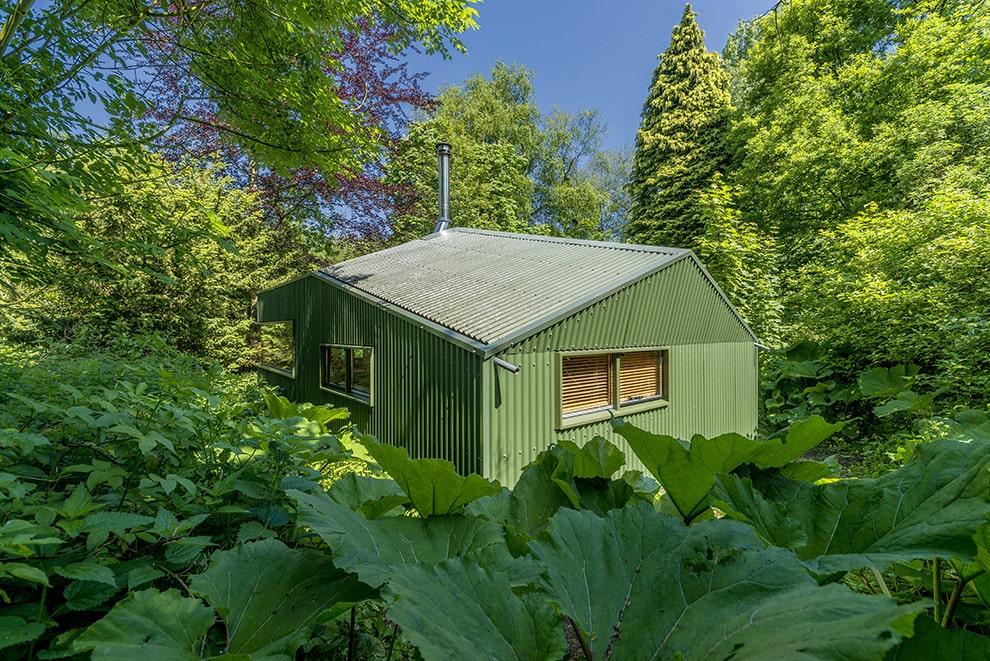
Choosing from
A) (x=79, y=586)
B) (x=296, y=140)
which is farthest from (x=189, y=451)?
(x=296, y=140)

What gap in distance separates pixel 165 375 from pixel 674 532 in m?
1.82

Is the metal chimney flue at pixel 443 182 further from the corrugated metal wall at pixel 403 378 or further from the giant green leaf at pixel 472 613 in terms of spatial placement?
the giant green leaf at pixel 472 613

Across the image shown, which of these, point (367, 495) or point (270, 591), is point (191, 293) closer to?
point (367, 495)

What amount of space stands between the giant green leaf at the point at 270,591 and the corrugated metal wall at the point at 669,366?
143 inches

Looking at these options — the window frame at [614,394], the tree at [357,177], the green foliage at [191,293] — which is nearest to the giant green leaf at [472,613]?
the window frame at [614,394]

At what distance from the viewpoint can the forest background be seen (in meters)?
3.08

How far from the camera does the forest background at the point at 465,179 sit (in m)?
3.08

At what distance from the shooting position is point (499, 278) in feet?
21.1

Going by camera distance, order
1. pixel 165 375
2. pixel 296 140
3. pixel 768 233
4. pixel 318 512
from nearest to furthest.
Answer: pixel 318 512 < pixel 165 375 < pixel 296 140 < pixel 768 233

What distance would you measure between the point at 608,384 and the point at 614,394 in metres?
0.16

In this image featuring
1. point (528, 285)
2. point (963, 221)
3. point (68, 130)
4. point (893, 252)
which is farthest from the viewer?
point (893, 252)

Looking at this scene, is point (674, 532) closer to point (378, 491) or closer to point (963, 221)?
point (378, 491)

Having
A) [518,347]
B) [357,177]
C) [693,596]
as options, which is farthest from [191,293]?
[693,596]

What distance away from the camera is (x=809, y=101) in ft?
45.1
